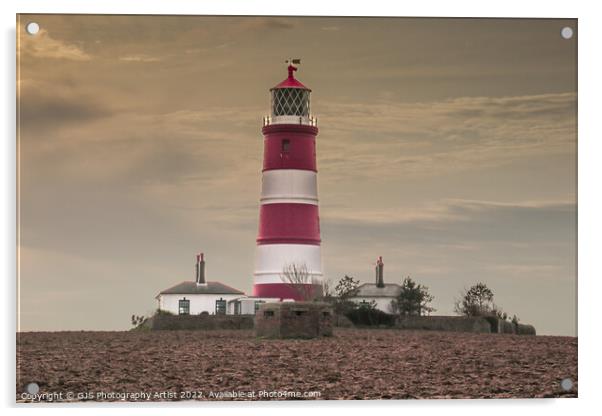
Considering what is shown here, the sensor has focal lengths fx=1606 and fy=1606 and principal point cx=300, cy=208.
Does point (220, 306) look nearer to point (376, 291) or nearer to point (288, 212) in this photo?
point (288, 212)

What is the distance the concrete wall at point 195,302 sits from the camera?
34.9 metres

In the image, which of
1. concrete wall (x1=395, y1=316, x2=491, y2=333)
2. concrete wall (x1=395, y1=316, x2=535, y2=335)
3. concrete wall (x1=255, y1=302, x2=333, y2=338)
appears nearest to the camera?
concrete wall (x1=255, y1=302, x2=333, y2=338)

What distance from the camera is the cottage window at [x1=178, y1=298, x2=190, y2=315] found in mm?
36094

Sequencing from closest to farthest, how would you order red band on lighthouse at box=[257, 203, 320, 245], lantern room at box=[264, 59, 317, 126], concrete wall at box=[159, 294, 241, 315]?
lantern room at box=[264, 59, 317, 126] < concrete wall at box=[159, 294, 241, 315] < red band on lighthouse at box=[257, 203, 320, 245]

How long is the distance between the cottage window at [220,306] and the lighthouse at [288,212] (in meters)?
1.31

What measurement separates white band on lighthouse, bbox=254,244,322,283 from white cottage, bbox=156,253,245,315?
717 mm

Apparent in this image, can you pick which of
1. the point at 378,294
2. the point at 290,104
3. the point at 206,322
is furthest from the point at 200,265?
the point at 378,294

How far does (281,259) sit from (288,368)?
10403 millimetres

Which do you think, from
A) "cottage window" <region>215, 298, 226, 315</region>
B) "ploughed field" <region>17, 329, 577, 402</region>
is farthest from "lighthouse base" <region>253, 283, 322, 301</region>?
"ploughed field" <region>17, 329, 577, 402</region>

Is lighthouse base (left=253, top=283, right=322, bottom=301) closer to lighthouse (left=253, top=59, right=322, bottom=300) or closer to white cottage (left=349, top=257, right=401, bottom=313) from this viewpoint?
lighthouse (left=253, top=59, right=322, bottom=300)

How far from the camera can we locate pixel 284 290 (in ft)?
119

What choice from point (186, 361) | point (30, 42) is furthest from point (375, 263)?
point (30, 42)

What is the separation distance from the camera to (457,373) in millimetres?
26203
